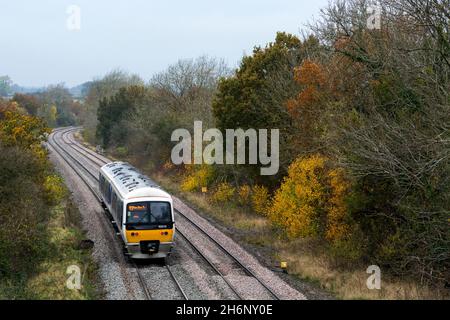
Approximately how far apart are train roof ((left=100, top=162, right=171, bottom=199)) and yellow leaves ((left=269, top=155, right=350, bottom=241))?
5.34 meters

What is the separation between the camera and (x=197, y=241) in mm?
22656

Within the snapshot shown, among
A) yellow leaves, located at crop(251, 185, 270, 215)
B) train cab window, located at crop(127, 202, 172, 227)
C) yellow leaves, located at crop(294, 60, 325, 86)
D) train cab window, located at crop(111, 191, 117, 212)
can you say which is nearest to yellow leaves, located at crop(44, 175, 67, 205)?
train cab window, located at crop(111, 191, 117, 212)

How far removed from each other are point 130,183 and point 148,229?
3.56 m

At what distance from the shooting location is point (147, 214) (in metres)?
18.9

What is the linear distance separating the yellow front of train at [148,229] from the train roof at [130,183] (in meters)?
0.44

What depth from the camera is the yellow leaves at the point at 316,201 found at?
763 inches

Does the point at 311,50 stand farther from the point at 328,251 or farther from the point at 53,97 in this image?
the point at 53,97

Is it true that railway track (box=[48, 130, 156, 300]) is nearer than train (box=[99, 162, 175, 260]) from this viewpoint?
Yes

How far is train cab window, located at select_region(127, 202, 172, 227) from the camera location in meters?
18.8

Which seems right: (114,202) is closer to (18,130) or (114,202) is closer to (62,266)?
(62,266)

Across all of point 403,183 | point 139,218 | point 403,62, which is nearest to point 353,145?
point 403,183

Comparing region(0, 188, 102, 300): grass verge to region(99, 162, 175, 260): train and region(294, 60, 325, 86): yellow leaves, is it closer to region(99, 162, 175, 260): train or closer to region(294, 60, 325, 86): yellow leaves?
region(99, 162, 175, 260): train

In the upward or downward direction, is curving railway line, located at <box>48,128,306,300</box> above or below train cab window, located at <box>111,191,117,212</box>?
below

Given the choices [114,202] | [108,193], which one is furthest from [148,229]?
[108,193]
